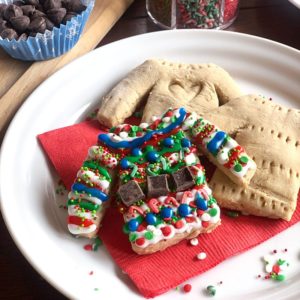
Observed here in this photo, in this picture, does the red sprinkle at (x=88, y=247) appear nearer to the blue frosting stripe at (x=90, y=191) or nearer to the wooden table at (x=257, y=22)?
the blue frosting stripe at (x=90, y=191)

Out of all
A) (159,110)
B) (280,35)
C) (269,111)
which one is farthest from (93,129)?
(280,35)

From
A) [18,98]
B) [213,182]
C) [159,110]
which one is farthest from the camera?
[18,98]

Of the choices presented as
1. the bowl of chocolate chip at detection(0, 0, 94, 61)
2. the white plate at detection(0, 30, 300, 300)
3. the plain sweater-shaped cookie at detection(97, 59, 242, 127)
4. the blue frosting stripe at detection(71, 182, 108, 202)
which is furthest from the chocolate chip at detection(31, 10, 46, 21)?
the blue frosting stripe at detection(71, 182, 108, 202)

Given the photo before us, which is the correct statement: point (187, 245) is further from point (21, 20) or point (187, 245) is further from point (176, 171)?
point (21, 20)

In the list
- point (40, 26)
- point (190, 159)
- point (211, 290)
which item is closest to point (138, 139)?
point (190, 159)

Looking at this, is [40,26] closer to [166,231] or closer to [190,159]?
[190,159]
